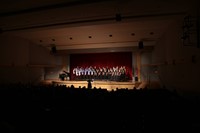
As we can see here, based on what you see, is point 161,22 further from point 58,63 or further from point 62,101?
point 58,63

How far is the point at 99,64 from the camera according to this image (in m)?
12.9

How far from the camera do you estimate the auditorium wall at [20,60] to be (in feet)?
30.3

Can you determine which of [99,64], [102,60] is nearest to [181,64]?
[102,60]

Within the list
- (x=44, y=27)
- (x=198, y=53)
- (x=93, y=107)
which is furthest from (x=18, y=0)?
(x=198, y=53)

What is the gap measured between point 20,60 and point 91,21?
235 inches

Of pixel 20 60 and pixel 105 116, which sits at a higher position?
pixel 20 60

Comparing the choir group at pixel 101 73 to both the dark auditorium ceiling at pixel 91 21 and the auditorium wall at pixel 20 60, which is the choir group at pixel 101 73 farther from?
the auditorium wall at pixel 20 60

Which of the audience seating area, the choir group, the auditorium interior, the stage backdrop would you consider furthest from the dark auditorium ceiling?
the audience seating area

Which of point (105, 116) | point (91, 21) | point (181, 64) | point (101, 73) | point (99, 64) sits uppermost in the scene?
point (91, 21)

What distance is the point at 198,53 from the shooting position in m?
4.51

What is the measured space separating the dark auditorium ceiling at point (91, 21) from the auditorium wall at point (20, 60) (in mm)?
536

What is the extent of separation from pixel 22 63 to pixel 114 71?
6591 mm

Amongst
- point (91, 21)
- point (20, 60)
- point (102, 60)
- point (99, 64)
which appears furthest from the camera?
point (99, 64)

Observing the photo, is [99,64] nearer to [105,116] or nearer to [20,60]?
[20,60]
